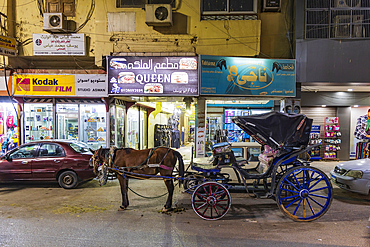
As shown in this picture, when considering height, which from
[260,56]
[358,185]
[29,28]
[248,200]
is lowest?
[248,200]

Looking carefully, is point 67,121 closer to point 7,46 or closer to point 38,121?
point 38,121

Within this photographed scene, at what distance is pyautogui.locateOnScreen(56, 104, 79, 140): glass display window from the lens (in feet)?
40.2

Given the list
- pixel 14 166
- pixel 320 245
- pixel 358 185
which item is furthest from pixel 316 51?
pixel 14 166

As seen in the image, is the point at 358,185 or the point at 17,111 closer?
the point at 358,185

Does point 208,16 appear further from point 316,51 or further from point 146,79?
point 316,51

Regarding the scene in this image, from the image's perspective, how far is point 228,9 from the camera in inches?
469

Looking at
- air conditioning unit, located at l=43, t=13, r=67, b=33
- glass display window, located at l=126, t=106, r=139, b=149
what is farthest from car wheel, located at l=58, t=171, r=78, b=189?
air conditioning unit, located at l=43, t=13, r=67, b=33

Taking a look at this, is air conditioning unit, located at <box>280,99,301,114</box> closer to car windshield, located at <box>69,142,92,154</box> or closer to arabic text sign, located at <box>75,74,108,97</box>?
arabic text sign, located at <box>75,74,108,97</box>

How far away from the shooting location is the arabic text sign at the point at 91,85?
1150cm

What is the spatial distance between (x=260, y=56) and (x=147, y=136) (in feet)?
31.1

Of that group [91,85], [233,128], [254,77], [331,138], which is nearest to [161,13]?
[91,85]

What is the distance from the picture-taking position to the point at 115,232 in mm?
4738

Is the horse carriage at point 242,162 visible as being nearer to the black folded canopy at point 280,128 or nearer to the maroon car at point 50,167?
the black folded canopy at point 280,128

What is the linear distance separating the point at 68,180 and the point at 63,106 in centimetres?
562
